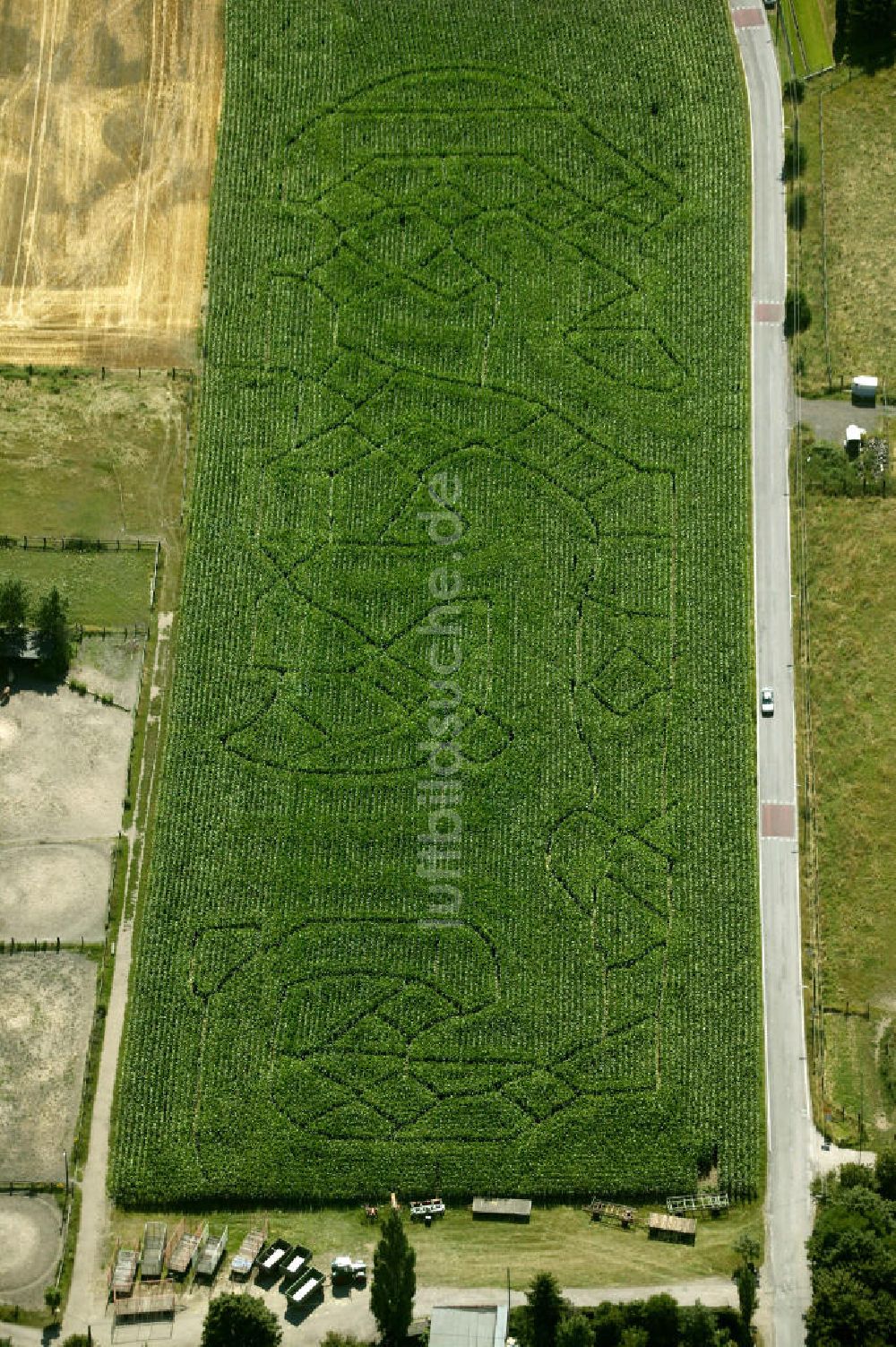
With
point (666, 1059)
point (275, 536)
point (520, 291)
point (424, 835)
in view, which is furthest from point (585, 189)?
point (666, 1059)

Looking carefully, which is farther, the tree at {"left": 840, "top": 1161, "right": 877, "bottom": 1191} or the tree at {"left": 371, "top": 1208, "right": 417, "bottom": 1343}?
the tree at {"left": 840, "top": 1161, "right": 877, "bottom": 1191}

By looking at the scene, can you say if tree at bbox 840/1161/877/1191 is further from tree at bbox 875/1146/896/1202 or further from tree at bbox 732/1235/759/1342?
tree at bbox 732/1235/759/1342

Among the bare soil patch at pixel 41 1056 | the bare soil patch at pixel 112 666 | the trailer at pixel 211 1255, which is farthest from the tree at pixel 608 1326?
the bare soil patch at pixel 112 666

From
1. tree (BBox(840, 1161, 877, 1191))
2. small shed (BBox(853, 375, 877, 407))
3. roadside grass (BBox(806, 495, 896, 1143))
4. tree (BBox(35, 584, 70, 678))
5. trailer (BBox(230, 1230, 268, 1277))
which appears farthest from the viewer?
small shed (BBox(853, 375, 877, 407))

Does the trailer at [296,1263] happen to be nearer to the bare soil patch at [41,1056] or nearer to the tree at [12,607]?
the bare soil patch at [41,1056]

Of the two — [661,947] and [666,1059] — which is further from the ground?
[661,947]

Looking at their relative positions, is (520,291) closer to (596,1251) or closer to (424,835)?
(424,835)

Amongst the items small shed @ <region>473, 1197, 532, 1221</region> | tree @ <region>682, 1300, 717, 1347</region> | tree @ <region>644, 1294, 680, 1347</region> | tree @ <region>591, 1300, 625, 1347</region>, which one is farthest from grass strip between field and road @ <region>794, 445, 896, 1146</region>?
small shed @ <region>473, 1197, 532, 1221</region>
